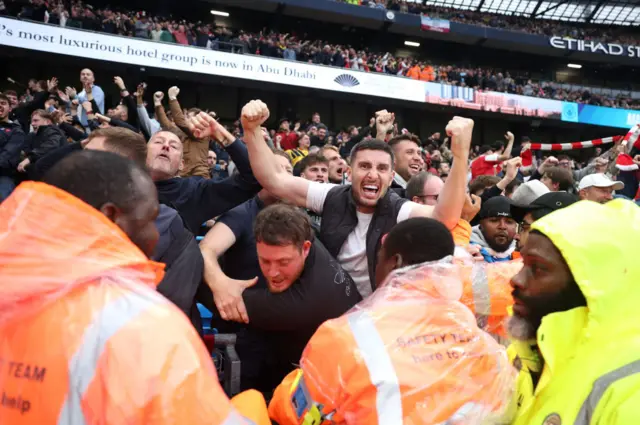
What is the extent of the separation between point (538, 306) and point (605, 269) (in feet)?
0.66

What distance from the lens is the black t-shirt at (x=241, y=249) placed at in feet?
8.57

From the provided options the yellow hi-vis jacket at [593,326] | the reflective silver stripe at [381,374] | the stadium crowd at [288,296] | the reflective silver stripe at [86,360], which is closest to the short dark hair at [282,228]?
the stadium crowd at [288,296]

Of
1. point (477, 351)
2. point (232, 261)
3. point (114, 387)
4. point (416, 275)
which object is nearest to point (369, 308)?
point (416, 275)

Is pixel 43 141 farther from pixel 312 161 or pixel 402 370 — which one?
pixel 402 370

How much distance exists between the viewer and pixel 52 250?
3.12 feet

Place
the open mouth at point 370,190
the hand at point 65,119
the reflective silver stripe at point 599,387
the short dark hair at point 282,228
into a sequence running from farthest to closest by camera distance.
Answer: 1. the hand at point 65,119
2. the open mouth at point 370,190
3. the short dark hair at point 282,228
4. the reflective silver stripe at point 599,387

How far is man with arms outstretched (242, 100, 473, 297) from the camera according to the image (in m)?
2.42

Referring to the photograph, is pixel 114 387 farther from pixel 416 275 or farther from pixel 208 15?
pixel 208 15

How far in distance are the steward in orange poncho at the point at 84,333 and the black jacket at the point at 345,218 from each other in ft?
5.03

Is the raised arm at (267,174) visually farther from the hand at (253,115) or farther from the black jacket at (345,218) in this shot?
the black jacket at (345,218)

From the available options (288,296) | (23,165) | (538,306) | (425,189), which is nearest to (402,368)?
(538,306)

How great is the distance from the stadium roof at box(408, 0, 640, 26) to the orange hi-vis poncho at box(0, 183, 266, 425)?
107ft

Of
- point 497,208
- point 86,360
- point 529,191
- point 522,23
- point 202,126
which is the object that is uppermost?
point 522,23

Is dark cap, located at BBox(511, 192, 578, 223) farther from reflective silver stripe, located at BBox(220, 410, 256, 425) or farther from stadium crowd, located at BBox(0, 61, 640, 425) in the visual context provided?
reflective silver stripe, located at BBox(220, 410, 256, 425)
